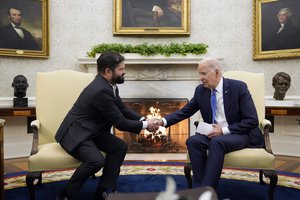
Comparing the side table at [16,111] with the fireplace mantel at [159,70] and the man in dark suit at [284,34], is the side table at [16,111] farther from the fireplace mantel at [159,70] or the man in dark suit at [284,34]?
the man in dark suit at [284,34]

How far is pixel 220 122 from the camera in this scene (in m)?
3.15

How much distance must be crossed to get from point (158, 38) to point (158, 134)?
1.81m

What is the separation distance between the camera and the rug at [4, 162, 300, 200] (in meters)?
3.29

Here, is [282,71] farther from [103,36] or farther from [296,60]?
[103,36]

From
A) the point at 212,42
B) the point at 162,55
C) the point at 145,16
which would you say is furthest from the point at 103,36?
the point at 212,42

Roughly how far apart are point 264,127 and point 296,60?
2813 millimetres

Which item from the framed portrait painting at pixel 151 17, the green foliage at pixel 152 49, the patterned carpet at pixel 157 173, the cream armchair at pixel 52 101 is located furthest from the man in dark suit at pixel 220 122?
the framed portrait painting at pixel 151 17

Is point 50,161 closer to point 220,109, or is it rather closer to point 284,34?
point 220,109

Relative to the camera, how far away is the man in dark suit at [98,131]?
281cm

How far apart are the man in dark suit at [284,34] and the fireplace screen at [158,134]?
6.09 feet

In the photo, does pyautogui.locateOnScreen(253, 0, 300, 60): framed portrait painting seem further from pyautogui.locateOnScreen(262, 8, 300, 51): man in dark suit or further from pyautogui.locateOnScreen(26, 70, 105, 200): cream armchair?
pyautogui.locateOnScreen(26, 70, 105, 200): cream armchair

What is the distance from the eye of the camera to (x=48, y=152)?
2848mm

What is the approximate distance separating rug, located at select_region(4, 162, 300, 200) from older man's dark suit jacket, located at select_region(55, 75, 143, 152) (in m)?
0.73

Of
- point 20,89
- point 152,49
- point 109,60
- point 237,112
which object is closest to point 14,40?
point 20,89
